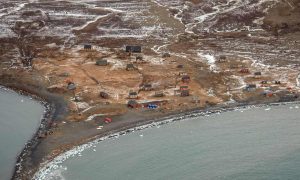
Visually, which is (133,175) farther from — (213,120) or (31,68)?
(31,68)

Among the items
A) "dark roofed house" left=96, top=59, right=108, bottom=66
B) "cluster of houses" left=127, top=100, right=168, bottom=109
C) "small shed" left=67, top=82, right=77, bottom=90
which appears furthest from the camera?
"dark roofed house" left=96, top=59, right=108, bottom=66

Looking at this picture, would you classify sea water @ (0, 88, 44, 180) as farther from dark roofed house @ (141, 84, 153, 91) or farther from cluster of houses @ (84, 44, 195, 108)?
dark roofed house @ (141, 84, 153, 91)

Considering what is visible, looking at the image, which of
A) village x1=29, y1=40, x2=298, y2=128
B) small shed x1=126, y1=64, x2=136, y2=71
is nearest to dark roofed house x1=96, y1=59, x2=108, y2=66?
village x1=29, y1=40, x2=298, y2=128

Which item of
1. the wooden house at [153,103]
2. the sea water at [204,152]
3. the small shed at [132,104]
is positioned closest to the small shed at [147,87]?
the wooden house at [153,103]

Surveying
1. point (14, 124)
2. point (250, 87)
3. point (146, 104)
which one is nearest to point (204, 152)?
point (146, 104)

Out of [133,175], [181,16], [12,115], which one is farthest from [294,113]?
[181,16]

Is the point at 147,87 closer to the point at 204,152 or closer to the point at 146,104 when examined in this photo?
the point at 146,104
